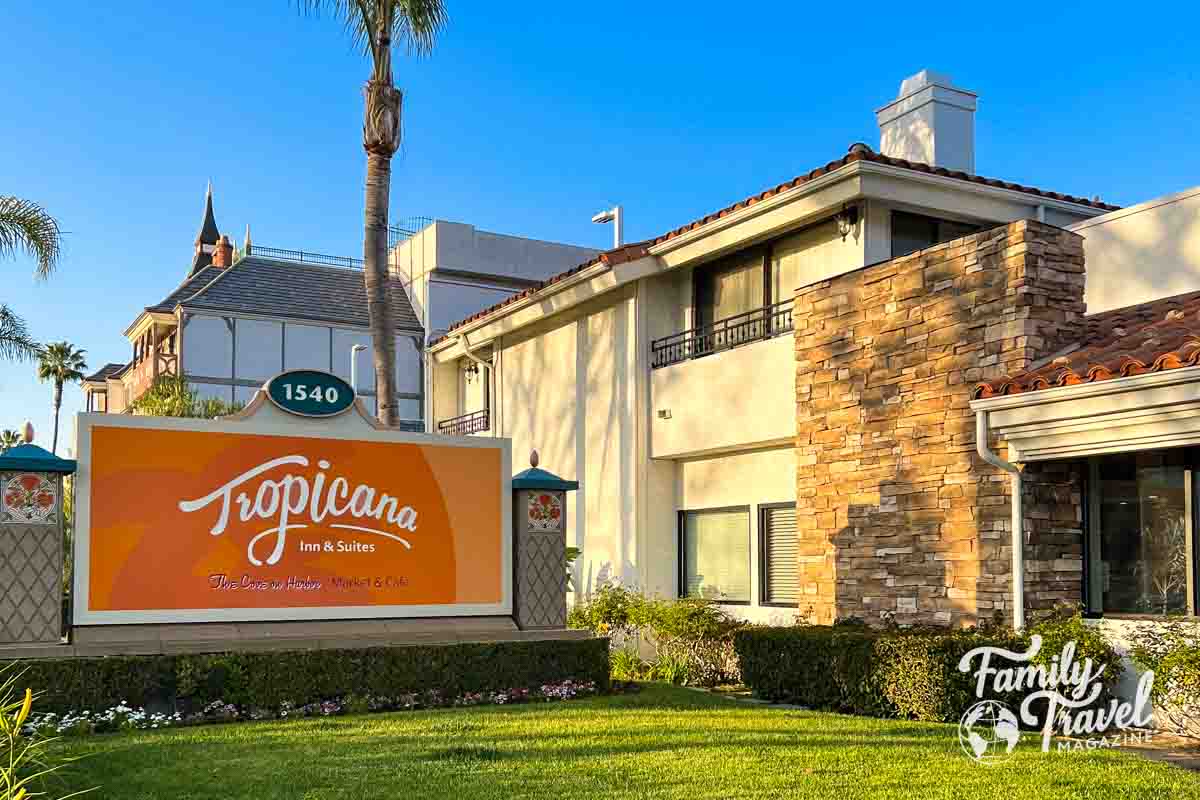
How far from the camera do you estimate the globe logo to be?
9109mm

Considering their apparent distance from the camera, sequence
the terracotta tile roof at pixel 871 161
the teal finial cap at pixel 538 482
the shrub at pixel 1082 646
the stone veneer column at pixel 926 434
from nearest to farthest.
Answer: the shrub at pixel 1082 646, the stone veneer column at pixel 926 434, the teal finial cap at pixel 538 482, the terracotta tile roof at pixel 871 161

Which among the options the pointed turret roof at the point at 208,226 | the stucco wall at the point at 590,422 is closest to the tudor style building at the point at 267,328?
the stucco wall at the point at 590,422

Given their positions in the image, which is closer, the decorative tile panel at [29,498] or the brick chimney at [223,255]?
the decorative tile panel at [29,498]

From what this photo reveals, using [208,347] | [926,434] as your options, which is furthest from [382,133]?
[208,347]

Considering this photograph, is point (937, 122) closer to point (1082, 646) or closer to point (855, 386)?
point (855, 386)

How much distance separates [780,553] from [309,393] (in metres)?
6.83

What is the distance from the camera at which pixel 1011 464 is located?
1100 centimetres

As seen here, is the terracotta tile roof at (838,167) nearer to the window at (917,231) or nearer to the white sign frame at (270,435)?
the window at (917,231)

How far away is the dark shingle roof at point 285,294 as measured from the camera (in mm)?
36062

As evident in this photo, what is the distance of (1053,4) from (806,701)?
1258 cm

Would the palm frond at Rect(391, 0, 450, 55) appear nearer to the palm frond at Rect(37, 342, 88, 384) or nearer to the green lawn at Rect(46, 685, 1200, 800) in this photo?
the green lawn at Rect(46, 685, 1200, 800)

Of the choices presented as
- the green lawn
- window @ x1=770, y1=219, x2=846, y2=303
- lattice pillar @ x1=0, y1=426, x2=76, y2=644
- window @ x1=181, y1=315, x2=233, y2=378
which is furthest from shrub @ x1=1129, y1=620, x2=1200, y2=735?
window @ x1=181, y1=315, x2=233, y2=378

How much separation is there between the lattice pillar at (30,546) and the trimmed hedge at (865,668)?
24.1ft

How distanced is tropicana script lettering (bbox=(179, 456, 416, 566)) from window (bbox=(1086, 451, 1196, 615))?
7363 millimetres
